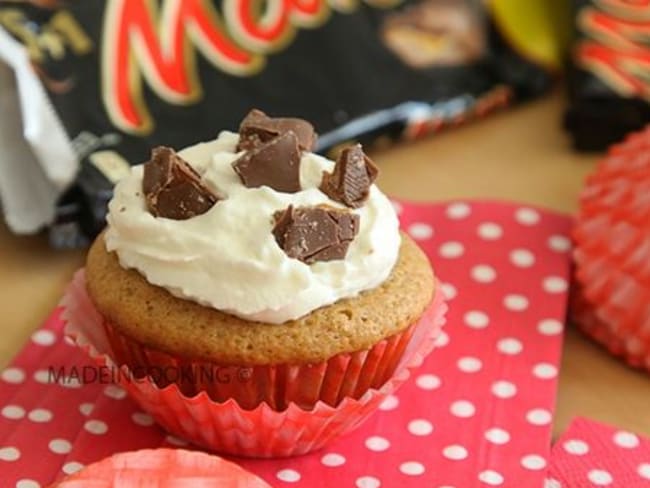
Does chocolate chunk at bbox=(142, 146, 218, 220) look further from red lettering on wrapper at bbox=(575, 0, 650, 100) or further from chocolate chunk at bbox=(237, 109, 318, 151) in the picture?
red lettering on wrapper at bbox=(575, 0, 650, 100)

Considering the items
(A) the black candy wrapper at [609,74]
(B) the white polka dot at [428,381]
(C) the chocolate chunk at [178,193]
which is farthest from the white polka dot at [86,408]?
(A) the black candy wrapper at [609,74]

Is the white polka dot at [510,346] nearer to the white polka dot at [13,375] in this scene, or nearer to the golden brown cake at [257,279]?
the golden brown cake at [257,279]

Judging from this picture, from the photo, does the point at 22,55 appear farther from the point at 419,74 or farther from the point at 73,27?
the point at 419,74

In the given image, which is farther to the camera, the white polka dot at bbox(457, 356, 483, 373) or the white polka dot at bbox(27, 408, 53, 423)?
the white polka dot at bbox(457, 356, 483, 373)

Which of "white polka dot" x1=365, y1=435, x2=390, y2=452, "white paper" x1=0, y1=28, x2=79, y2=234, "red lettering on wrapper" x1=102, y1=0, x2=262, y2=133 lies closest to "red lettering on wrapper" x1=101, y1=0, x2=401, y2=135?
"red lettering on wrapper" x1=102, y1=0, x2=262, y2=133

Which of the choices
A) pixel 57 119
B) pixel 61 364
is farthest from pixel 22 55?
pixel 61 364

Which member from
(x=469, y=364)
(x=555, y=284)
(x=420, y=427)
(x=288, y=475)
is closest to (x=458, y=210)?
(x=555, y=284)
